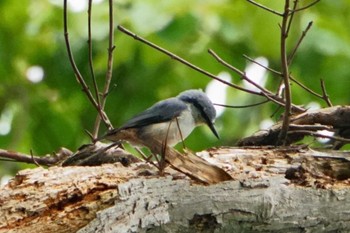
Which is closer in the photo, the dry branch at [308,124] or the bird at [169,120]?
the dry branch at [308,124]

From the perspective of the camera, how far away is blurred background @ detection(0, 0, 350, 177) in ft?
18.5

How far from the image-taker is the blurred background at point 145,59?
5629 millimetres

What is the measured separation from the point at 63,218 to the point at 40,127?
3.47m

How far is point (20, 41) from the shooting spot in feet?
21.1

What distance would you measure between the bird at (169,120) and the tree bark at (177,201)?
750 millimetres

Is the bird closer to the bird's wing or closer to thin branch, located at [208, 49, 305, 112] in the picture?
the bird's wing

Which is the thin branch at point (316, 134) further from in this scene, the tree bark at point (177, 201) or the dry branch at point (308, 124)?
the tree bark at point (177, 201)

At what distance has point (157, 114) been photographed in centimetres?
443

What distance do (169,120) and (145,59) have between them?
1.49 metres

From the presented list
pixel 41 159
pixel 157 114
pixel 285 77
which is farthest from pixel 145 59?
pixel 285 77

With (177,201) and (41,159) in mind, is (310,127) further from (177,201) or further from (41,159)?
(41,159)

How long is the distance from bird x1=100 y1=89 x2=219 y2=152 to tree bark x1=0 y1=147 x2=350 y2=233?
750 millimetres

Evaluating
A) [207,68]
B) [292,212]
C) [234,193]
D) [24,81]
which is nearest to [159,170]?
[234,193]

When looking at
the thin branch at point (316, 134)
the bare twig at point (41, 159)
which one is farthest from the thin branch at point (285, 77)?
the bare twig at point (41, 159)
